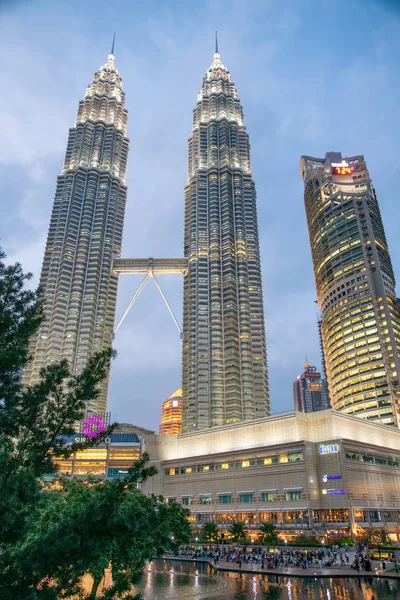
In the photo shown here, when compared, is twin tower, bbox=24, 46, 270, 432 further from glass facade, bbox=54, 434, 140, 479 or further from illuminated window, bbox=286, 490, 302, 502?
illuminated window, bbox=286, 490, 302, 502

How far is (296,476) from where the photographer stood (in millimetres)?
85812

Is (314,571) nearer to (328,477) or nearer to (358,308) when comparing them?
(328,477)

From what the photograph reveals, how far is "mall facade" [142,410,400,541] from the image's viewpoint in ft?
268

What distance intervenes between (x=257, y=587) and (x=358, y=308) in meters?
145

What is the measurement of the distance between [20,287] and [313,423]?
86.0 m

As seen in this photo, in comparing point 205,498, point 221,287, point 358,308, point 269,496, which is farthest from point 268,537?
point 358,308

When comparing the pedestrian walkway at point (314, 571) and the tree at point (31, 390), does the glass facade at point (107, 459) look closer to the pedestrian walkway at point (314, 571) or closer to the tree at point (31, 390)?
the pedestrian walkway at point (314, 571)

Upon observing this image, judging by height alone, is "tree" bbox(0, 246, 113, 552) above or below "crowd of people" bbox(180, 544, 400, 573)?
above

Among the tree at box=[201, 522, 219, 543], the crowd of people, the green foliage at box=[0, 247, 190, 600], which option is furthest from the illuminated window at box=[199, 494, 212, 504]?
the green foliage at box=[0, 247, 190, 600]

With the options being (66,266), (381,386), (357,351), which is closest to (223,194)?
(66,266)

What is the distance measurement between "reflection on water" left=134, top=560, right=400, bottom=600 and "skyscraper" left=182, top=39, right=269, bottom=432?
9101cm

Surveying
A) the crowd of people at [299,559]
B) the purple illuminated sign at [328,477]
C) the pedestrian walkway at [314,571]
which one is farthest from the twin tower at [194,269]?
the pedestrian walkway at [314,571]

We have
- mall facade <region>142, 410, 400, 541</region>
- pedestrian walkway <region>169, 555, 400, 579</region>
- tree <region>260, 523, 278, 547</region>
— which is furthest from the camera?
mall facade <region>142, 410, 400, 541</region>

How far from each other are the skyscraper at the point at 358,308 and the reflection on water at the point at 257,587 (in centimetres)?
11814
